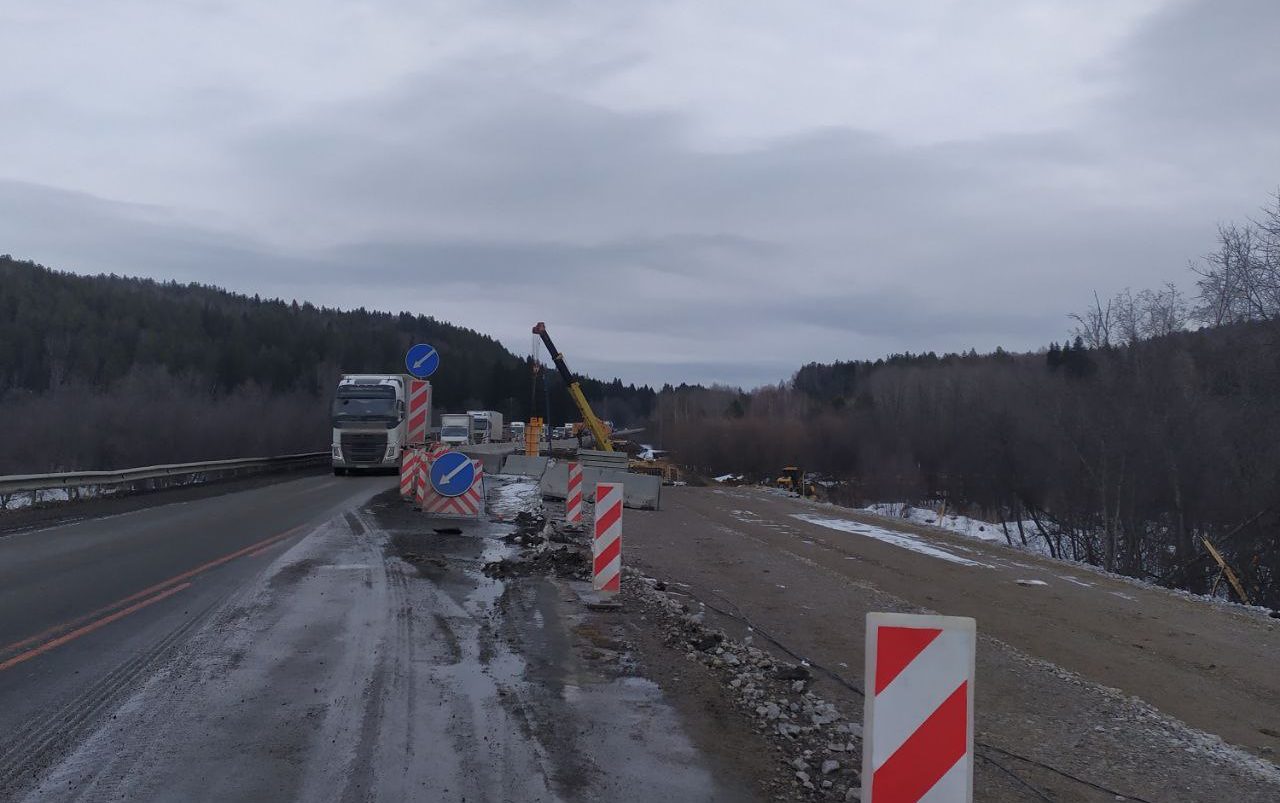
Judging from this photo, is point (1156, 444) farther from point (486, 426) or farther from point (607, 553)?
point (486, 426)

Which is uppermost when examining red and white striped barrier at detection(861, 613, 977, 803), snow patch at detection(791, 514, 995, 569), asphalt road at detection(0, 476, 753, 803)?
red and white striped barrier at detection(861, 613, 977, 803)

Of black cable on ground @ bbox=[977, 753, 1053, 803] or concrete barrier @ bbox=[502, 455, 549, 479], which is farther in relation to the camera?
concrete barrier @ bbox=[502, 455, 549, 479]

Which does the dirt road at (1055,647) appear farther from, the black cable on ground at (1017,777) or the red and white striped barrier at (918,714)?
the red and white striped barrier at (918,714)

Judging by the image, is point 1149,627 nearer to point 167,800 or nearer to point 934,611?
point 934,611

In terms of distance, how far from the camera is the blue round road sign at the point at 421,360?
21391 mm

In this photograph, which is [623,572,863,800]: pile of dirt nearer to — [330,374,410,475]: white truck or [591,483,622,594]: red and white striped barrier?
[591,483,622,594]: red and white striped barrier

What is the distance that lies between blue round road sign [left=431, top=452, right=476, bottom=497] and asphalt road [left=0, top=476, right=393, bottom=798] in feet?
8.82

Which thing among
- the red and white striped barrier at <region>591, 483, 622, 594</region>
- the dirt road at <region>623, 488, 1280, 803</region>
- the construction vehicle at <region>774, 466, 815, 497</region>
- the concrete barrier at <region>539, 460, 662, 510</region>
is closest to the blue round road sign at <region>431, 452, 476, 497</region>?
the dirt road at <region>623, 488, 1280, 803</region>

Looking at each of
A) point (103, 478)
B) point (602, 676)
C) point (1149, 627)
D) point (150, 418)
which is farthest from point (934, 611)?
point (150, 418)

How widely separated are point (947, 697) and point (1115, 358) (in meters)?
38.7

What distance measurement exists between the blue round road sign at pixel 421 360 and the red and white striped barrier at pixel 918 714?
712 inches

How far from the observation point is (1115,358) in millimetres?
38531

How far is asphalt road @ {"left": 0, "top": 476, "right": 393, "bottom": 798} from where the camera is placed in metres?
6.33

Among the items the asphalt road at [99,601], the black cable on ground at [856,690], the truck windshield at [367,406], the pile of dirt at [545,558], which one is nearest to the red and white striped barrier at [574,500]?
the pile of dirt at [545,558]
